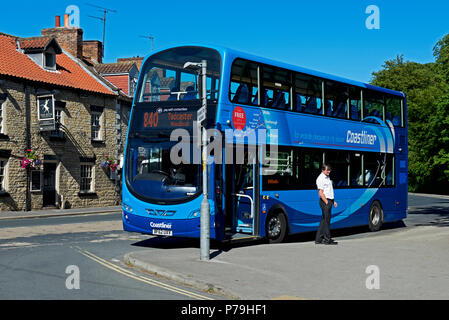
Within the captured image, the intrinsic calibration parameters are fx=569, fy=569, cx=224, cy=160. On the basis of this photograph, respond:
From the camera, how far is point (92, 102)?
3312 centimetres

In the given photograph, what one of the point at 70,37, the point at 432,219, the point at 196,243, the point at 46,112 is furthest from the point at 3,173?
the point at 432,219

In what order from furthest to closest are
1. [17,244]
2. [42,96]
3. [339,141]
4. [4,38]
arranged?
[4,38]
[42,96]
[339,141]
[17,244]

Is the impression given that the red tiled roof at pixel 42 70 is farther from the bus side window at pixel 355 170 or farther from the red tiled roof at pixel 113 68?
the bus side window at pixel 355 170

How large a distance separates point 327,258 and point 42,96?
71.2ft

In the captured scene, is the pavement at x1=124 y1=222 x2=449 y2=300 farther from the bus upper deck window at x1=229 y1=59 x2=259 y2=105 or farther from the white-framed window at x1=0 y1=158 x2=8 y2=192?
the white-framed window at x1=0 y1=158 x2=8 y2=192

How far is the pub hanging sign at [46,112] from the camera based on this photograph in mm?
28812

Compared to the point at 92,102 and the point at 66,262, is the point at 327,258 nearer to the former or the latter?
the point at 66,262

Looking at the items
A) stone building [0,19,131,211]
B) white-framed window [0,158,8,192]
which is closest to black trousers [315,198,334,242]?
stone building [0,19,131,211]

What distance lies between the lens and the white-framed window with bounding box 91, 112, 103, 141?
33.4 m

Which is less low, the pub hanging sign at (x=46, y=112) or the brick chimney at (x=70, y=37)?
the brick chimney at (x=70, y=37)

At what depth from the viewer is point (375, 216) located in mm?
18609

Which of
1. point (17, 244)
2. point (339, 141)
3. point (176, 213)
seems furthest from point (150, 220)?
point (339, 141)

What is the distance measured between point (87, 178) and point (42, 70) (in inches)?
259

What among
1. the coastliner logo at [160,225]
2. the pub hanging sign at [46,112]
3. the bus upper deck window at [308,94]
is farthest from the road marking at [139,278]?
the pub hanging sign at [46,112]
